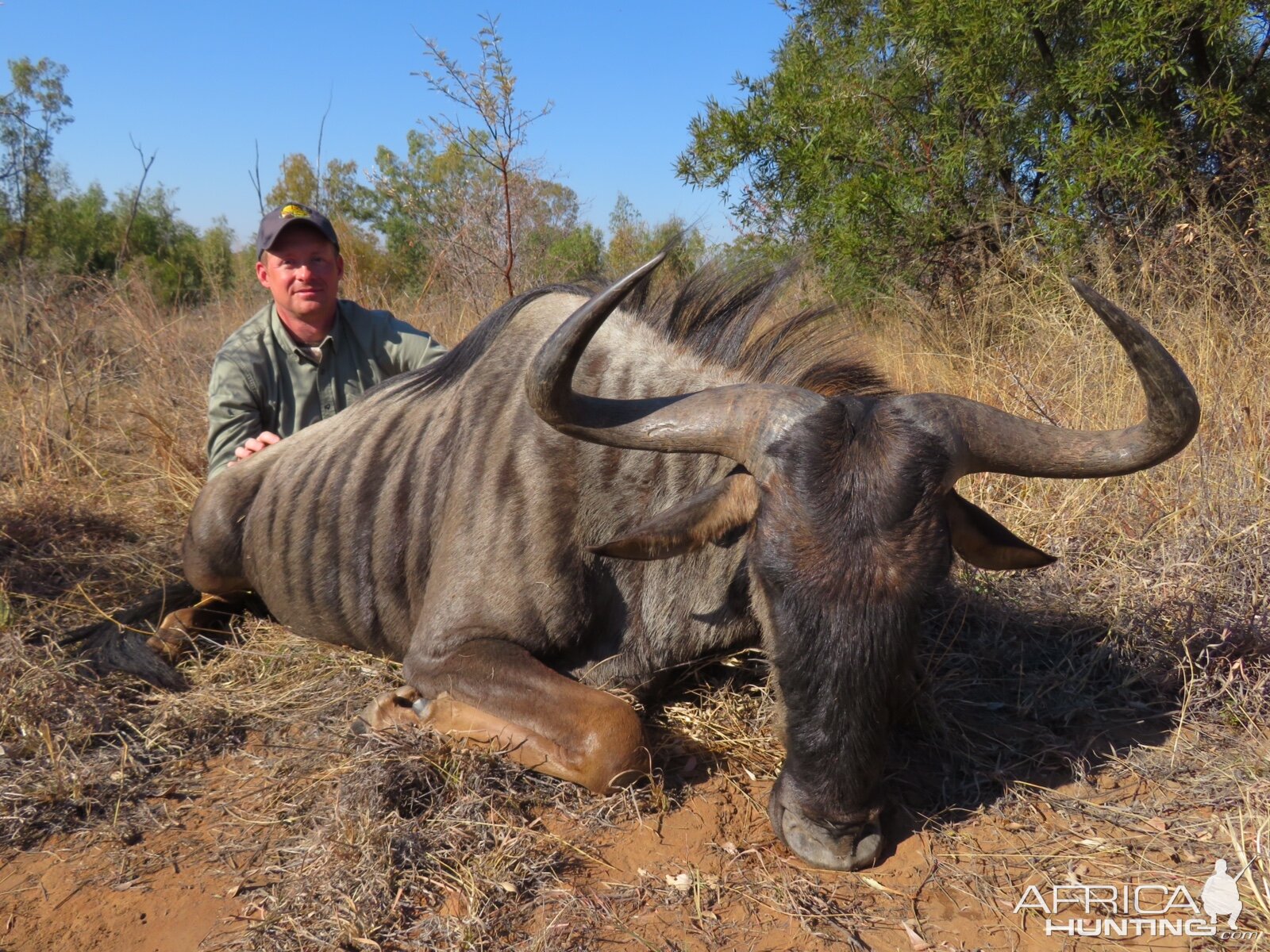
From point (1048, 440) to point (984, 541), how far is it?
336 mm

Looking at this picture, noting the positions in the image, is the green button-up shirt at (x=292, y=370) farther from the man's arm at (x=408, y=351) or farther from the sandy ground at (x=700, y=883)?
the sandy ground at (x=700, y=883)

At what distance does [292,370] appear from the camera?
4531 millimetres

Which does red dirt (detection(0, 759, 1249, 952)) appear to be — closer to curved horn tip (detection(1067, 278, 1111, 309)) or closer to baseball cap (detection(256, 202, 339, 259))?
curved horn tip (detection(1067, 278, 1111, 309))

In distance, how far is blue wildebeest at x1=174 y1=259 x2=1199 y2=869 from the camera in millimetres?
2102

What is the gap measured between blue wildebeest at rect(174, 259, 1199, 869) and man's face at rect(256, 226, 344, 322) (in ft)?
2.48

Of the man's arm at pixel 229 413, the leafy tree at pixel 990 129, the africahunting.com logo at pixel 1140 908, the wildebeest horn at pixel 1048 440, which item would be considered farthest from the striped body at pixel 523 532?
the leafy tree at pixel 990 129

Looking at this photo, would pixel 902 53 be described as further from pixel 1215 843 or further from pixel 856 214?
pixel 1215 843

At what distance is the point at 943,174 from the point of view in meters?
6.85

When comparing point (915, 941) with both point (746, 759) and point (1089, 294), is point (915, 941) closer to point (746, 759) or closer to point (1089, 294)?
point (746, 759)

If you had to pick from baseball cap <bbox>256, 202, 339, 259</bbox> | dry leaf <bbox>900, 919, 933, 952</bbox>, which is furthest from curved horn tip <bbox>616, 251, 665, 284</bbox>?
baseball cap <bbox>256, 202, 339, 259</bbox>

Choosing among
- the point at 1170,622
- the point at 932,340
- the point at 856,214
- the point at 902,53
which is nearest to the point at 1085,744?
the point at 1170,622

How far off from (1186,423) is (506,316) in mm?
2249

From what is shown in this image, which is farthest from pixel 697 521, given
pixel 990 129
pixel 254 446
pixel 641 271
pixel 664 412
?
pixel 990 129

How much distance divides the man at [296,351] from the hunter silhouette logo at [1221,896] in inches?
152
